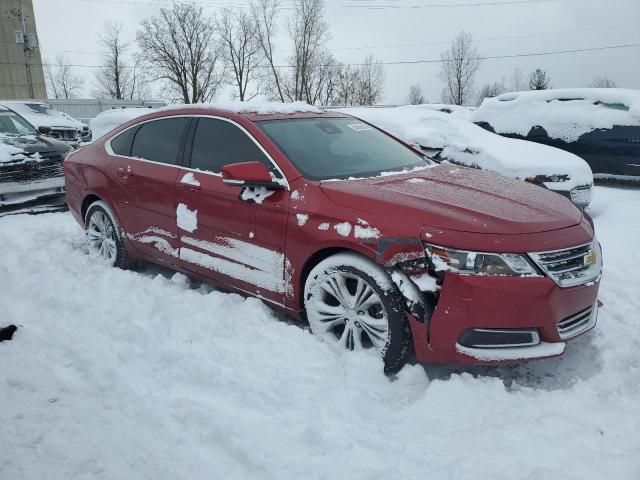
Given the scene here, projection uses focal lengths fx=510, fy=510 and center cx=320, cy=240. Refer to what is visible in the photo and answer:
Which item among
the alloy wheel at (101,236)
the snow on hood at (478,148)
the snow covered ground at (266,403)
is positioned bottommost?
the snow covered ground at (266,403)

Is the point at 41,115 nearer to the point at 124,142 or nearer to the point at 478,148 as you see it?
the point at 124,142

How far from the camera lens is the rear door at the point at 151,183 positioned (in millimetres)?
3973

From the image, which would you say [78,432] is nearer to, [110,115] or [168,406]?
[168,406]

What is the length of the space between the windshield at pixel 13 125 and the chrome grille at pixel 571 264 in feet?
Answer: 26.4

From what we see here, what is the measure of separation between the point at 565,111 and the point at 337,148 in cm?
724

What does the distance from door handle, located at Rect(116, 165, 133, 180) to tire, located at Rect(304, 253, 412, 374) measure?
2129 millimetres

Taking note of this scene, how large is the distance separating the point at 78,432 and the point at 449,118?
7.22 m

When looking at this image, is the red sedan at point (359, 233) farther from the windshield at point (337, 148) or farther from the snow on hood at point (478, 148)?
the snow on hood at point (478, 148)

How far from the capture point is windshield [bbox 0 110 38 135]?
26.5 feet

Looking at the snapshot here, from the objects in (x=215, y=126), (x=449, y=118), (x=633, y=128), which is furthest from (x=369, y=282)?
(x=633, y=128)

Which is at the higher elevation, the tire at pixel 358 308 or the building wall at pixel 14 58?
the building wall at pixel 14 58

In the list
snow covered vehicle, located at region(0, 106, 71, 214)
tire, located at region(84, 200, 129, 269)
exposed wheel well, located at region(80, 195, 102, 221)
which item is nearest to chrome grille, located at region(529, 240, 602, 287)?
→ tire, located at region(84, 200, 129, 269)

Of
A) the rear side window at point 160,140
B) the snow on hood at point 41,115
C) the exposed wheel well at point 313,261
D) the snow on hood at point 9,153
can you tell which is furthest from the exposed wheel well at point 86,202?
the snow on hood at point 41,115

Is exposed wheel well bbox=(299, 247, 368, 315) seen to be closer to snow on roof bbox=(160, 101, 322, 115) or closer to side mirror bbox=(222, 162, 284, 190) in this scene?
side mirror bbox=(222, 162, 284, 190)
